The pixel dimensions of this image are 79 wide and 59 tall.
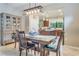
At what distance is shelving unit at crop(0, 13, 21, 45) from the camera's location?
1956 millimetres

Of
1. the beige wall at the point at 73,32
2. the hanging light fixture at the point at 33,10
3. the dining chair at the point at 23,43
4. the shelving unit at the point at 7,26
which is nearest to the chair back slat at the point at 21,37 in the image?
the dining chair at the point at 23,43

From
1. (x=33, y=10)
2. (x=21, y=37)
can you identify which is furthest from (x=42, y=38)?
(x=33, y=10)

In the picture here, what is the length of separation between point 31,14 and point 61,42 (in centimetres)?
75

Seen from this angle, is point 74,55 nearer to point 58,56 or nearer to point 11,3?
point 58,56

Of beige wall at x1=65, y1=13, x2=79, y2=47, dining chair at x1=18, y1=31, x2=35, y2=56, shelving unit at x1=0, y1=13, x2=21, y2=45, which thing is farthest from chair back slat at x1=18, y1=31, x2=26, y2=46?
beige wall at x1=65, y1=13, x2=79, y2=47

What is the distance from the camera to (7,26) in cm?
196

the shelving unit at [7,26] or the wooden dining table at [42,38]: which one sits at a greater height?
the shelving unit at [7,26]

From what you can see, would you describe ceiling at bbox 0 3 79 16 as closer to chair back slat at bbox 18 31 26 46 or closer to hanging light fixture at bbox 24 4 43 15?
hanging light fixture at bbox 24 4 43 15

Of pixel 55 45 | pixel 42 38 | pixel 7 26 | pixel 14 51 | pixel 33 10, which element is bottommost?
pixel 14 51

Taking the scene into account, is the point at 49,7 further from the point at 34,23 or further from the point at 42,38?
the point at 42,38

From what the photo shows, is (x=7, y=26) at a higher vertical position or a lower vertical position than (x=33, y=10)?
lower

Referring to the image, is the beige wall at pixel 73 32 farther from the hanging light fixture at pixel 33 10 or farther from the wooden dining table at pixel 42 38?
the hanging light fixture at pixel 33 10

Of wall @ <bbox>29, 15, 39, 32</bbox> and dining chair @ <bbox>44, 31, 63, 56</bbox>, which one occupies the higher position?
wall @ <bbox>29, 15, 39, 32</bbox>

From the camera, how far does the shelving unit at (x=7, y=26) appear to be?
196cm
